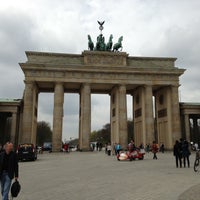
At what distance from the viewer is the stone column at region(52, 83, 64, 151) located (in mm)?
49125

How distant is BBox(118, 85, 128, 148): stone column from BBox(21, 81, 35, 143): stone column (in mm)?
16620

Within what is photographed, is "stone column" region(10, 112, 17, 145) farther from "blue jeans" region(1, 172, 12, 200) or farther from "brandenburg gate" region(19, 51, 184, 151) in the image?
"blue jeans" region(1, 172, 12, 200)

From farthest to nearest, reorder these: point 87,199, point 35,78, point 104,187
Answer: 1. point 35,78
2. point 104,187
3. point 87,199

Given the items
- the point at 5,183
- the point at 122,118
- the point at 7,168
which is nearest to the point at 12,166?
the point at 7,168

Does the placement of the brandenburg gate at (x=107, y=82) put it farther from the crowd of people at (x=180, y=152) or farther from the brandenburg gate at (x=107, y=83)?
the crowd of people at (x=180, y=152)

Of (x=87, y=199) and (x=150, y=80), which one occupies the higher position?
(x=150, y=80)

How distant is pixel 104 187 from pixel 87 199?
241 centimetres

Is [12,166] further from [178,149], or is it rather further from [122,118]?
[122,118]

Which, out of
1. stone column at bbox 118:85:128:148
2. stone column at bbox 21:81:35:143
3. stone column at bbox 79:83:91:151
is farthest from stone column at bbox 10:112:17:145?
stone column at bbox 118:85:128:148

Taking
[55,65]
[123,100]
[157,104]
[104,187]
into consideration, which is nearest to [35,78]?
[55,65]

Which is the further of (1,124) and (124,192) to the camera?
(1,124)

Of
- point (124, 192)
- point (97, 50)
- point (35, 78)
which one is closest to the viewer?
point (124, 192)

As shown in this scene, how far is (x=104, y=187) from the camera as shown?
11234 mm

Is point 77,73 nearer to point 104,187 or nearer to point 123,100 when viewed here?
point 123,100
